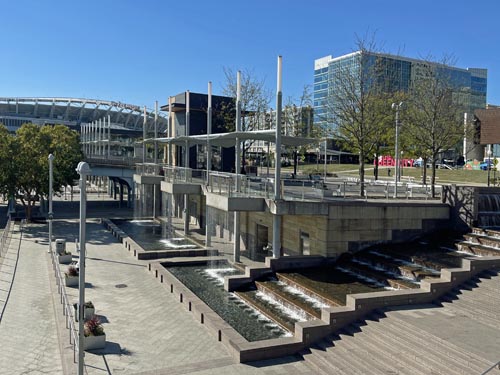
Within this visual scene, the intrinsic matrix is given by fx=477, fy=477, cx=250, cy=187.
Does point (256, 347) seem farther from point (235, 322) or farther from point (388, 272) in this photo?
point (388, 272)

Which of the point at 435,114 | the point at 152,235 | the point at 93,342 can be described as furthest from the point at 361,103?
the point at 93,342

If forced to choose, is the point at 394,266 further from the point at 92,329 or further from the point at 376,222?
the point at 92,329

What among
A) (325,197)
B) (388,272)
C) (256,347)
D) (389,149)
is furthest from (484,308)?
(389,149)

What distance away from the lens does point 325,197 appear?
2309 centimetres

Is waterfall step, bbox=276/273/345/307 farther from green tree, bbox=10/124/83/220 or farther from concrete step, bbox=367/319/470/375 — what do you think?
green tree, bbox=10/124/83/220

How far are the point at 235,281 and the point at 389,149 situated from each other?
29.0m

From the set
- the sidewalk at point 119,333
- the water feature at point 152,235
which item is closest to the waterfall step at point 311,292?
the sidewalk at point 119,333

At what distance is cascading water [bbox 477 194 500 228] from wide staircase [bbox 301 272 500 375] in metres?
7.72

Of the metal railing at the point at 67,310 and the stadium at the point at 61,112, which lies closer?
the metal railing at the point at 67,310

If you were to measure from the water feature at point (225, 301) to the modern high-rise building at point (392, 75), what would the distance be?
15023mm

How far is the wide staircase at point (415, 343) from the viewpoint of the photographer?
11597 mm

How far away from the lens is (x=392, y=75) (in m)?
45.3

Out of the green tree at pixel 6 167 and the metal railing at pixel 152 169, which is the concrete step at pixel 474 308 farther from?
the green tree at pixel 6 167

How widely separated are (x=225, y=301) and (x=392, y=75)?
110 ft
